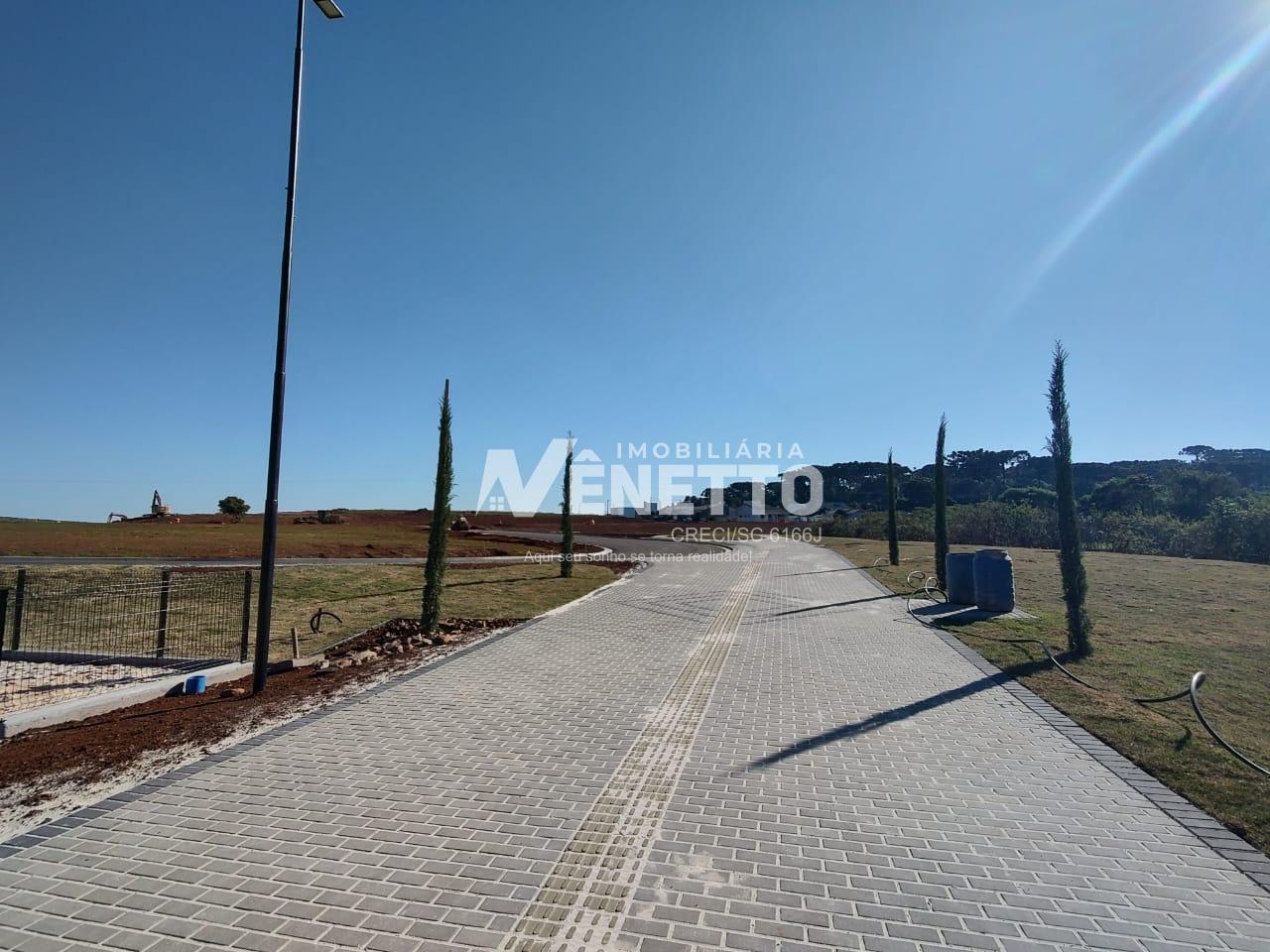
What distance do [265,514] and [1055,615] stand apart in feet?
44.3

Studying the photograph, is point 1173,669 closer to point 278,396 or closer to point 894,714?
point 894,714

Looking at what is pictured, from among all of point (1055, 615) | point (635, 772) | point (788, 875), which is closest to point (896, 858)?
point (788, 875)

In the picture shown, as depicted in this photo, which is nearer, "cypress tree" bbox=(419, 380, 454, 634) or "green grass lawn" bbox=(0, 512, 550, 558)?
"cypress tree" bbox=(419, 380, 454, 634)

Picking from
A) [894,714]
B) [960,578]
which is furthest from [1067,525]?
[894,714]

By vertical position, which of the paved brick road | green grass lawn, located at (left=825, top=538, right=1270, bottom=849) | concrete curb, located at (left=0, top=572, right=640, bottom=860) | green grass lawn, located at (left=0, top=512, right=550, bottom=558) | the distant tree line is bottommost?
concrete curb, located at (left=0, top=572, right=640, bottom=860)

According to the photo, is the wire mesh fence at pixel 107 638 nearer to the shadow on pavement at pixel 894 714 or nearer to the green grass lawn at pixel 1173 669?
the shadow on pavement at pixel 894 714

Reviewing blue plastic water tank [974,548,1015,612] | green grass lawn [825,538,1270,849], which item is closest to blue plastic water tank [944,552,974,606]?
blue plastic water tank [974,548,1015,612]

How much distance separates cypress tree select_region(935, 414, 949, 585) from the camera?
15.0m

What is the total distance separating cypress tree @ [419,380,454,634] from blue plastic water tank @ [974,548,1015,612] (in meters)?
10.5

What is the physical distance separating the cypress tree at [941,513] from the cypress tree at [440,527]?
1160 cm

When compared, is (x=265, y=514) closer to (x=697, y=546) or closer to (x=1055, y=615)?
(x=1055, y=615)

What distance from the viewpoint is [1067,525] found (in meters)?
9.22

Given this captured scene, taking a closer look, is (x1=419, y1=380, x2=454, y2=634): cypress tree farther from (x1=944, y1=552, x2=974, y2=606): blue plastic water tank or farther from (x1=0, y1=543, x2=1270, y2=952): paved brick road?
(x1=944, y1=552, x2=974, y2=606): blue plastic water tank

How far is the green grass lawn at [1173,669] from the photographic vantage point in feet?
15.0
